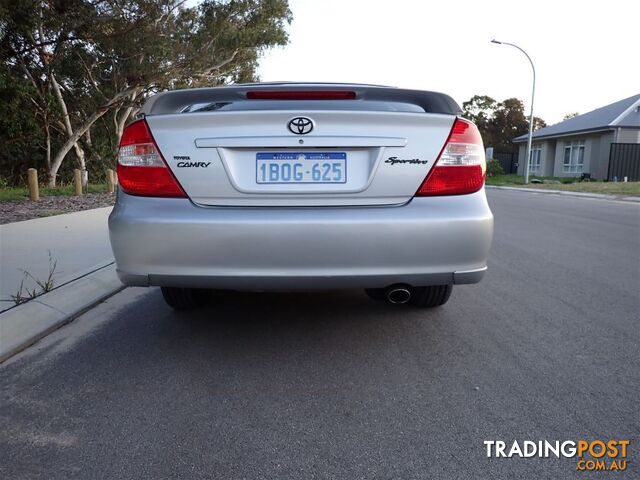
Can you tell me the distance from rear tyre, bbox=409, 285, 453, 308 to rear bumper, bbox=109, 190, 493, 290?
3.05 feet

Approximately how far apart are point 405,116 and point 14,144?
21.5 metres

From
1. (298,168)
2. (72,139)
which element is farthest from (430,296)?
(72,139)

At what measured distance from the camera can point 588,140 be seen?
33.6m

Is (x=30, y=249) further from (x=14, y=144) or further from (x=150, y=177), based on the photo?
(x=14, y=144)

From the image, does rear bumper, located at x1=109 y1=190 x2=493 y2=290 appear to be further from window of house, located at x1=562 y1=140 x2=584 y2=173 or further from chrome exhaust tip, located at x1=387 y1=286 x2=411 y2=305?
window of house, located at x1=562 y1=140 x2=584 y2=173

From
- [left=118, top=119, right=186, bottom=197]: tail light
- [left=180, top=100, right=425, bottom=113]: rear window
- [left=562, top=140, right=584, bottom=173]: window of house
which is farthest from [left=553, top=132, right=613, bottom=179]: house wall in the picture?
[left=118, top=119, right=186, bottom=197]: tail light

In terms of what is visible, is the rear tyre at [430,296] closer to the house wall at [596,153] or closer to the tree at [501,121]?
the house wall at [596,153]

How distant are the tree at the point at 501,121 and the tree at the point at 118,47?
139 ft

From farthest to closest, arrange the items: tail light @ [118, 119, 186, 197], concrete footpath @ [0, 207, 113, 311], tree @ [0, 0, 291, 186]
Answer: tree @ [0, 0, 291, 186]
concrete footpath @ [0, 207, 113, 311]
tail light @ [118, 119, 186, 197]

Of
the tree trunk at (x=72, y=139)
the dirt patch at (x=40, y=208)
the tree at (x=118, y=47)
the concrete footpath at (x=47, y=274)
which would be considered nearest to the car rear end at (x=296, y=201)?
the concrete footpath at (x=47, y=274)

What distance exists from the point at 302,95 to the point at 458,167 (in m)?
0.95

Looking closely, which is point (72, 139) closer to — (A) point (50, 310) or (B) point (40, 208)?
(B) point (40, 208)

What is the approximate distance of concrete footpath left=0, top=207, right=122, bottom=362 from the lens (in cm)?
345

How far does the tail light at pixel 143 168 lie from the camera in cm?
275
